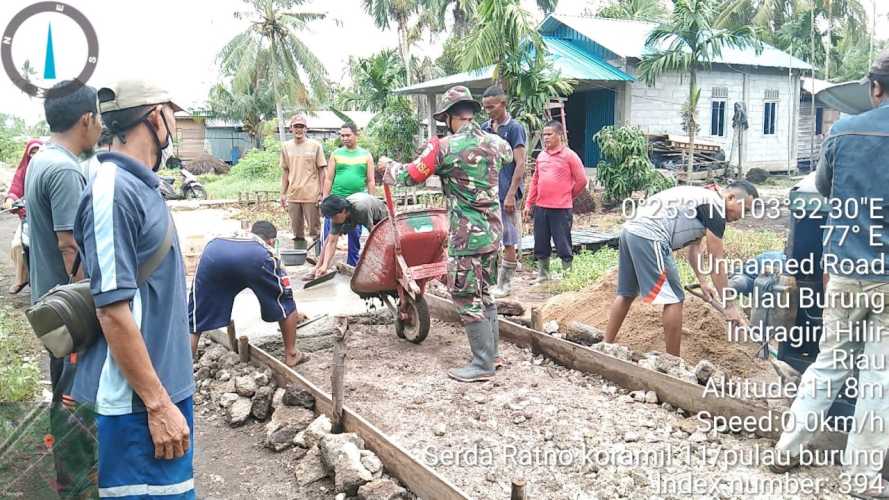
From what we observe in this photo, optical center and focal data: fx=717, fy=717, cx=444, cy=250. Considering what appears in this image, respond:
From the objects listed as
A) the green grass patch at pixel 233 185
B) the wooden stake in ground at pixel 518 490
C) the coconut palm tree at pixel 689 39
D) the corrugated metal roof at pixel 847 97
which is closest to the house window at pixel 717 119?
the coconut palm tree at pixel 689 39

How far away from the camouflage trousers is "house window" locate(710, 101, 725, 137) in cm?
1834

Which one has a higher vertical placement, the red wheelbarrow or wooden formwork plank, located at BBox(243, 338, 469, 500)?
the red wheelbarrow

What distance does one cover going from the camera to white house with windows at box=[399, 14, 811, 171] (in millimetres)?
18750

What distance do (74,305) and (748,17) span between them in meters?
29.9

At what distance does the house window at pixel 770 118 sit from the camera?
73.6ft

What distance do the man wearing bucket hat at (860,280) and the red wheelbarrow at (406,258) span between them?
2.70m

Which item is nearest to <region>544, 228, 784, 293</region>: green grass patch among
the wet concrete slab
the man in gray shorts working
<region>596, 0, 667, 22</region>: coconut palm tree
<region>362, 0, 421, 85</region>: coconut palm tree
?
the man in gray shorts working

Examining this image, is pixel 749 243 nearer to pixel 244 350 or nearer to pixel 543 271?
pixel 543 271

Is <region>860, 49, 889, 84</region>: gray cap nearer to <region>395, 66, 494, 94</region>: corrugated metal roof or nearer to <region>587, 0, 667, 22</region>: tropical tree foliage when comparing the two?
<region>395, 66, 494, 94</region>: corrugated metal roof

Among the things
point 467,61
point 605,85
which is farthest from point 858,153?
point 605,85

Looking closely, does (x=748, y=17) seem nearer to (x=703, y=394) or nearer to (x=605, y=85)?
(x=605, y=85)

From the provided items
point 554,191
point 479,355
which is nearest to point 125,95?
point 479,355

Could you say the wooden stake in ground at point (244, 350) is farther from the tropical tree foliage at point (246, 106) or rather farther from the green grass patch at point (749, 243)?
the tropical tree foliage at point (246, 106)

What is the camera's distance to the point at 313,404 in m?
4.40
